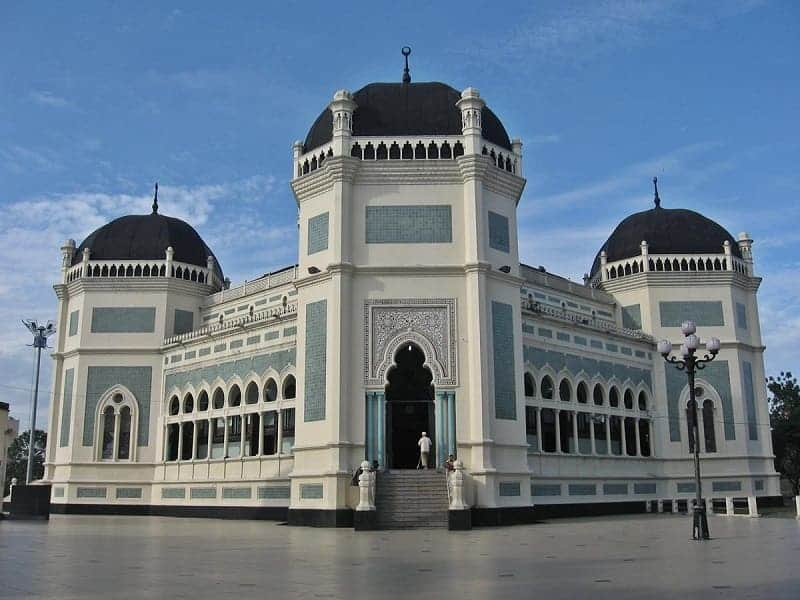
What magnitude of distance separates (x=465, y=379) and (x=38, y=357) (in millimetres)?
22283

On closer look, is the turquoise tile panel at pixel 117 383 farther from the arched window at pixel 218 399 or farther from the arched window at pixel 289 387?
the arched window at pixel 289 387

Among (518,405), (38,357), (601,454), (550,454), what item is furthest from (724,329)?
(38,357)

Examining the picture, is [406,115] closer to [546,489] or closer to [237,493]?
[546,489]

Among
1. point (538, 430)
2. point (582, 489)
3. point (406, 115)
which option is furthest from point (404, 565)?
point (582, 489)

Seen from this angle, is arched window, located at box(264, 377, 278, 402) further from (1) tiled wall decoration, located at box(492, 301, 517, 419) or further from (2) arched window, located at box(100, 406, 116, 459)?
(1) tiled wall decoration, located at box(492, 301, 517, 419)

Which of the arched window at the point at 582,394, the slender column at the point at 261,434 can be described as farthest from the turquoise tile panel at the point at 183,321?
the arched window at the point at 582,394

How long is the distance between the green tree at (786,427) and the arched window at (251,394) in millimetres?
31931

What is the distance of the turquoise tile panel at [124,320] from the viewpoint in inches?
1462

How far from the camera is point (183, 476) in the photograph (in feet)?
113

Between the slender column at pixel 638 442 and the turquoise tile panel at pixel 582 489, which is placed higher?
the slender column at pixel 638 442

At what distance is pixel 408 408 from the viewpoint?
28250mm

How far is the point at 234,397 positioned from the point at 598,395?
15392 mm

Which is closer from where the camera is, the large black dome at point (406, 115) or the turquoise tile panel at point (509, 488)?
the turquoise tile panel at point (509, 488)

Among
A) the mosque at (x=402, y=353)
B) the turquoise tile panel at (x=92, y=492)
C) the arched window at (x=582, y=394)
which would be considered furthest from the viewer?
the turquoise tile panel at (x=92, y=492)
